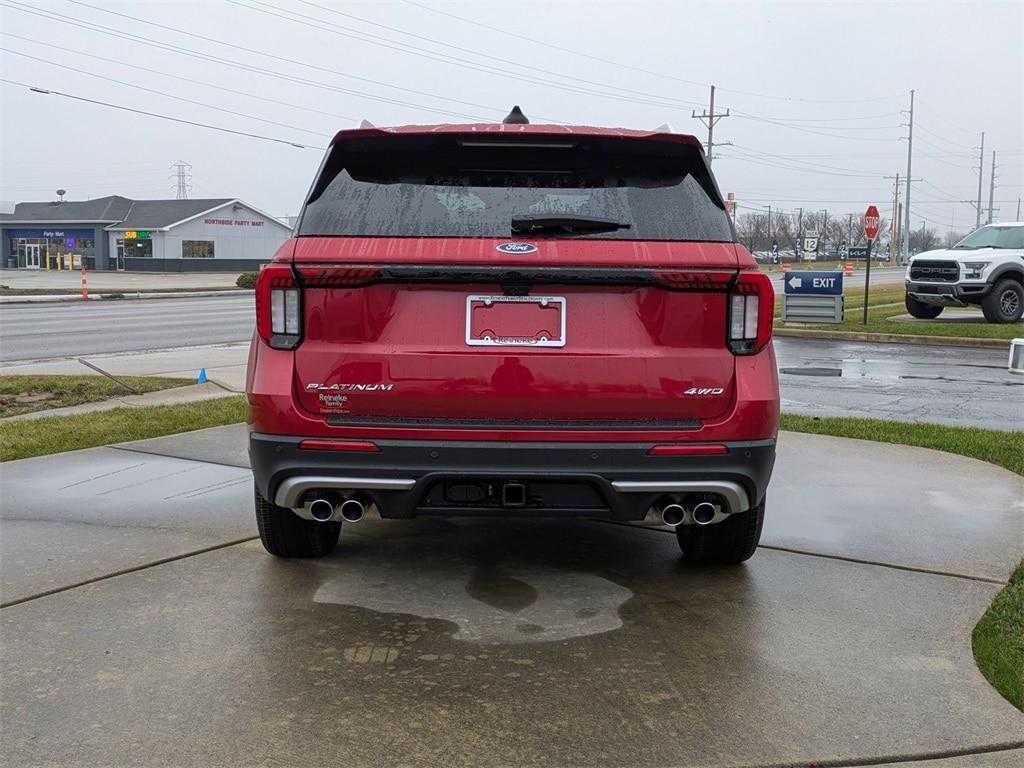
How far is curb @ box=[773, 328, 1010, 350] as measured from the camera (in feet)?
59.2

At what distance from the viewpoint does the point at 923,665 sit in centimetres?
380

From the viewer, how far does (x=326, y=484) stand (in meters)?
4.05

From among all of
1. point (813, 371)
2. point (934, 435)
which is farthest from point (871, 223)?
point (934, 435)

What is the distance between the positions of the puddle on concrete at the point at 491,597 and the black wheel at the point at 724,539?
48 centimetres

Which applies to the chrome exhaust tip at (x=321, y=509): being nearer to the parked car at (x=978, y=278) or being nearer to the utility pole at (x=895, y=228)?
the parked car at (x=978, y=278)

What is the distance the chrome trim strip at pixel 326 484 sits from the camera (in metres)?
4.00

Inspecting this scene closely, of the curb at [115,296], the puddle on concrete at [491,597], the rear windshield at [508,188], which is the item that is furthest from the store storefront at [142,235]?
the rear windshield at [508,188]

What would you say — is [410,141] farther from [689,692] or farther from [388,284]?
[689,692]

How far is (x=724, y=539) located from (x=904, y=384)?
859cm

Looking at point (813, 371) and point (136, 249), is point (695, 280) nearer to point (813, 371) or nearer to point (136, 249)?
point (813, 371)

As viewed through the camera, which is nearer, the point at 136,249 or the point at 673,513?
the point at 673,513

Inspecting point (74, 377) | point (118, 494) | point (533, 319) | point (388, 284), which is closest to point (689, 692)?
point (533, 319)

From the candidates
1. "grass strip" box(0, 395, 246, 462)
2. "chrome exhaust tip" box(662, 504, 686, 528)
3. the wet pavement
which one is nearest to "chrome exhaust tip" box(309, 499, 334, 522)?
"chrome exhaust tip" box(662, 504, 686, 528)

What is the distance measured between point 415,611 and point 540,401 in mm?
1024
